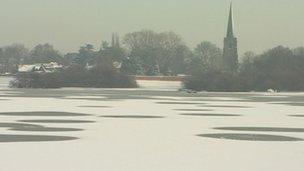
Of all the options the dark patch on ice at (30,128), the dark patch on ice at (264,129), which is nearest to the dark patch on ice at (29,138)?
the dark patch on ice at (30,128)

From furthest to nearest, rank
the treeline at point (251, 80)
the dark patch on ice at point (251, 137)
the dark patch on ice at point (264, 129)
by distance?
the treeline at point (251, 80), the dark patch on ice at point (264, 129), the dark patch on ice at point (251, 137)

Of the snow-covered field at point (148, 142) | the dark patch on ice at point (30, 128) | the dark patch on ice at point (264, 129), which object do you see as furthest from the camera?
the dark patch on ice at point (264, 129)

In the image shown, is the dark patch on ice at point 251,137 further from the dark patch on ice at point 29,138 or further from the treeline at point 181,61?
the treeline at point 181,61

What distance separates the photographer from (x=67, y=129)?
19000 millimetres

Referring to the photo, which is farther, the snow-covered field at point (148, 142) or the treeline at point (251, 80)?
the treeline at point (251, 80)

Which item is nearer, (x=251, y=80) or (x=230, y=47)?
(x=251, y=80)

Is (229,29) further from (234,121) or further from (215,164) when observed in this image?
(215,164)

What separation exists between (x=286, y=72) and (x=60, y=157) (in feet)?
201

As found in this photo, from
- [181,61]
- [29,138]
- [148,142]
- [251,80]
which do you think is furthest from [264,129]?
[181,61]

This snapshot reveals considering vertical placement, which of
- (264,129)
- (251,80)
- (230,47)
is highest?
(230,47)

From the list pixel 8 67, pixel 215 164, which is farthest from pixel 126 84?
pixel 8 67

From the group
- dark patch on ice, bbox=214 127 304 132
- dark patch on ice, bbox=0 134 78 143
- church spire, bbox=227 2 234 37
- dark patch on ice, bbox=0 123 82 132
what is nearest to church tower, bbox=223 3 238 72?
church spire, bbox=227 2 234 37

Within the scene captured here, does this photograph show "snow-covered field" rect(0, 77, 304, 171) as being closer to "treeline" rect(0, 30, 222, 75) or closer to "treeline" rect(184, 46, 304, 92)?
"treeline" rect(184, 46, 304, 92)

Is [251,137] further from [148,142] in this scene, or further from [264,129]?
[148,142]
